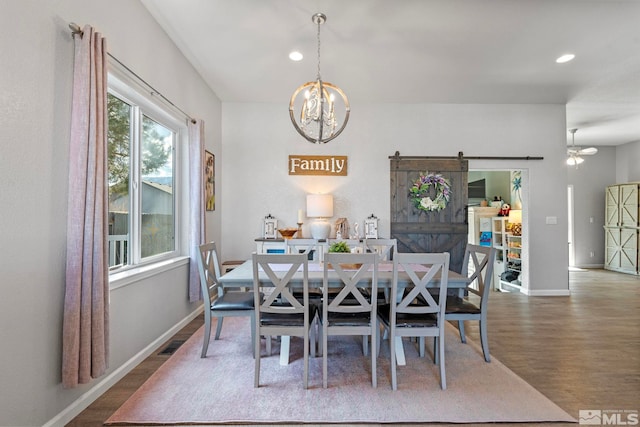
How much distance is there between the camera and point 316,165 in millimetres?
4891

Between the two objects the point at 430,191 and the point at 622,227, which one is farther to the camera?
the point at 622,227

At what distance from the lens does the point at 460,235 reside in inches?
194

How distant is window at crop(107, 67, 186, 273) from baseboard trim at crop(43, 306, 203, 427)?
725 mm

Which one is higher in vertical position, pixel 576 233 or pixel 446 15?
pixel 446 15

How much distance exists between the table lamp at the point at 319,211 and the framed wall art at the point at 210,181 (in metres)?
1.32

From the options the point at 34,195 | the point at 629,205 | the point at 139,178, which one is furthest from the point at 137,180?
the point at 629,205

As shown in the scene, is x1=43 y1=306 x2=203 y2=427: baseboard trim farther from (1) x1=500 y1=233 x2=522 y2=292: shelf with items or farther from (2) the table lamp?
(1) x1=500 y1=233 x2=522 y2=292: shelf with items

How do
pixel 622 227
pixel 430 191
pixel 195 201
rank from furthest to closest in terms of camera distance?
pixel 622 227
pixel 430 191
pixel 195 201

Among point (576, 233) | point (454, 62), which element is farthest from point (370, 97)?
point (576, 233)

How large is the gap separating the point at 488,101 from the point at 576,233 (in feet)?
16.4

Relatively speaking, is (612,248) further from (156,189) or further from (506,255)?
(156,189)

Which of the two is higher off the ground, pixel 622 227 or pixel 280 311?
pixel 622 227

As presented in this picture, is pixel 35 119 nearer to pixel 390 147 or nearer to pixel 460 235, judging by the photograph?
pixel 390 147

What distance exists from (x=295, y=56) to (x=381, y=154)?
2.07 meters
